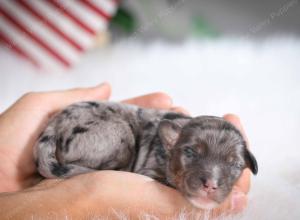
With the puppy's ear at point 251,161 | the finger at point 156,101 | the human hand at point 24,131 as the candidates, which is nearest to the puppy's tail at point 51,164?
the human hand at point 24,131

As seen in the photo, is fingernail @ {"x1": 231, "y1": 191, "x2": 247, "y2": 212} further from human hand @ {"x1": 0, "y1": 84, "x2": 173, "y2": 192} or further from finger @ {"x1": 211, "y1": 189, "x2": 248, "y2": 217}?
human hand @ {"x1": 0, "y1": 84, "x2": 173, "y2": 192}

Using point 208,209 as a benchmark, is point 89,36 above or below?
above

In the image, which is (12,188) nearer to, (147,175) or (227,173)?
(147,175)

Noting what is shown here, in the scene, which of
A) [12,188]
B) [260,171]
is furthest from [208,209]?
[12,188]

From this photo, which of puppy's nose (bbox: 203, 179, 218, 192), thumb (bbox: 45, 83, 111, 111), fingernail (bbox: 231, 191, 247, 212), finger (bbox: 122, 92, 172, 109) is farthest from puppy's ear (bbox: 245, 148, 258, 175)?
thumb (bbox: 45, 83, 111, 111)

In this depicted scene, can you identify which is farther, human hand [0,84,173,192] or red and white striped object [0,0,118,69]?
red and white striped object [0,0,118,69]

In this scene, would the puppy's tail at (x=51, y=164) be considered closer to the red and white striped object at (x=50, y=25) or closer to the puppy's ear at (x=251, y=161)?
the puppy's ear at (x=251, y=161)

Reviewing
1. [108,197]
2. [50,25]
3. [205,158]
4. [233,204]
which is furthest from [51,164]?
[50,25]
